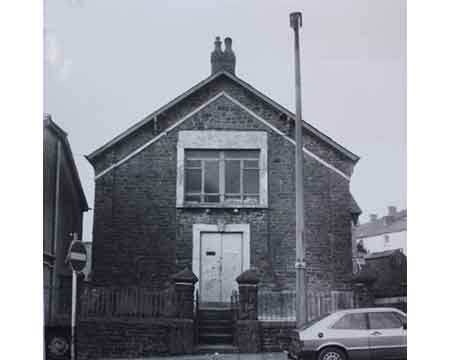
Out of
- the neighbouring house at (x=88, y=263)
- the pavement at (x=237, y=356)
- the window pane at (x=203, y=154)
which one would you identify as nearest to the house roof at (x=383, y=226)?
the pavement at (x=237, y=356)

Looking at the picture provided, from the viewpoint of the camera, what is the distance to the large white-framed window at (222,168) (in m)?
8.57

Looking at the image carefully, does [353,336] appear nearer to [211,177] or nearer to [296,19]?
[211,177]

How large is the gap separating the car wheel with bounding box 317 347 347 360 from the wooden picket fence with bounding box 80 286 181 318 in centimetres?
183

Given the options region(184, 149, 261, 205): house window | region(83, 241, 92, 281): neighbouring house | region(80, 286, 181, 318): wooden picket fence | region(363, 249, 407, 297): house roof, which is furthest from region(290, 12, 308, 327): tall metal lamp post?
region(83, 241, 92, 281): neighbouring house

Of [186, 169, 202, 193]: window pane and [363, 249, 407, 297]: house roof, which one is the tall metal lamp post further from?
[186, 169, 202, 193]: window pane

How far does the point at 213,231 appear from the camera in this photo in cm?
875

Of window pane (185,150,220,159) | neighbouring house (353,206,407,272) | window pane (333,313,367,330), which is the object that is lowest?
window pane (333,313,367,330)

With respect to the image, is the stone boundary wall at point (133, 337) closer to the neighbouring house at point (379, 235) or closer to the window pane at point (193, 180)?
the window pane at point (193, 180)

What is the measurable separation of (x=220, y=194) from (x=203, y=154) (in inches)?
21.1

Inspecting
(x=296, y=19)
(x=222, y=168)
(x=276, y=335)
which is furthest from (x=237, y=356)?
(x=296, y=19)

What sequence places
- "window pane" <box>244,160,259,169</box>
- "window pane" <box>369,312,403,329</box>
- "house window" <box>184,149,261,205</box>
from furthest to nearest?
"window pane" <box>244,160,259,169</box> → "house window" <box>184,149,261,205</box> → "window pane" <box>369,312,403,329</box>

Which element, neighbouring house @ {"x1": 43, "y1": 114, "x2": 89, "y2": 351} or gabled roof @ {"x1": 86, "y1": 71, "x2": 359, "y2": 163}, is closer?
neighbouring house @ {"x1": 43, "y1": 114, "x2": 89, "y2": 351}

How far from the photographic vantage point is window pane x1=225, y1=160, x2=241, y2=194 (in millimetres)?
8578
